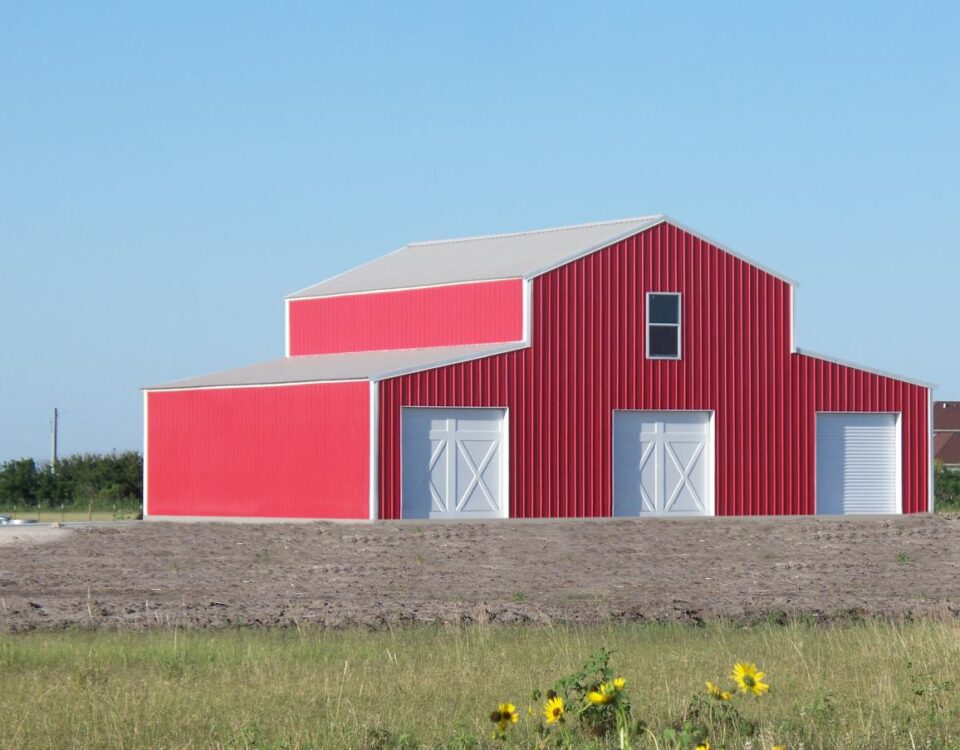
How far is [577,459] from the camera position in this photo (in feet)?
126

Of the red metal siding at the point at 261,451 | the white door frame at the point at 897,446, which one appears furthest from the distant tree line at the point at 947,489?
the red metal siding at the point at 261,451

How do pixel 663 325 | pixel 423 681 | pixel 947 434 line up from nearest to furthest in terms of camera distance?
pixel 423 681
pixel 663 325
pixel 947 434

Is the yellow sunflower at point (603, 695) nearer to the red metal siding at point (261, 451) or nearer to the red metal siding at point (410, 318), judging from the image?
the red metal siding at point (261, 451)

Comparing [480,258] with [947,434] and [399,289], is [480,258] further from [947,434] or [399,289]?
[947,434]

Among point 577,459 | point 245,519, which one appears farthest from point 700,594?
point 245,519

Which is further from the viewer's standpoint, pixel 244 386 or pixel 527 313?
pixel 244 386

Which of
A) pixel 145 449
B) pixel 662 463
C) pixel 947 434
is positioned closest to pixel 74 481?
pixel 145 449

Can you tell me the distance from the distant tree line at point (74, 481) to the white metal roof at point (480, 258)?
35.4 ft

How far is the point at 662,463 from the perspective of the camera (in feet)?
130

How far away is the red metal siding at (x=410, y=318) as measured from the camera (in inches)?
1572

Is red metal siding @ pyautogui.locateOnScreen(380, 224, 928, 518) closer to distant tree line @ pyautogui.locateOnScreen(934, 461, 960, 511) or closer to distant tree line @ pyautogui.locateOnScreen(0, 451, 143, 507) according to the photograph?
distant tree line @ pyautogui.locateOnScreen(934, 461, 960, 511)

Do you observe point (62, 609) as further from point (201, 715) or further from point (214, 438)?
point (214, 438)

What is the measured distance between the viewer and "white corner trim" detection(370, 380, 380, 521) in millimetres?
35781

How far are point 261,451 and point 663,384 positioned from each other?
9.17 m
